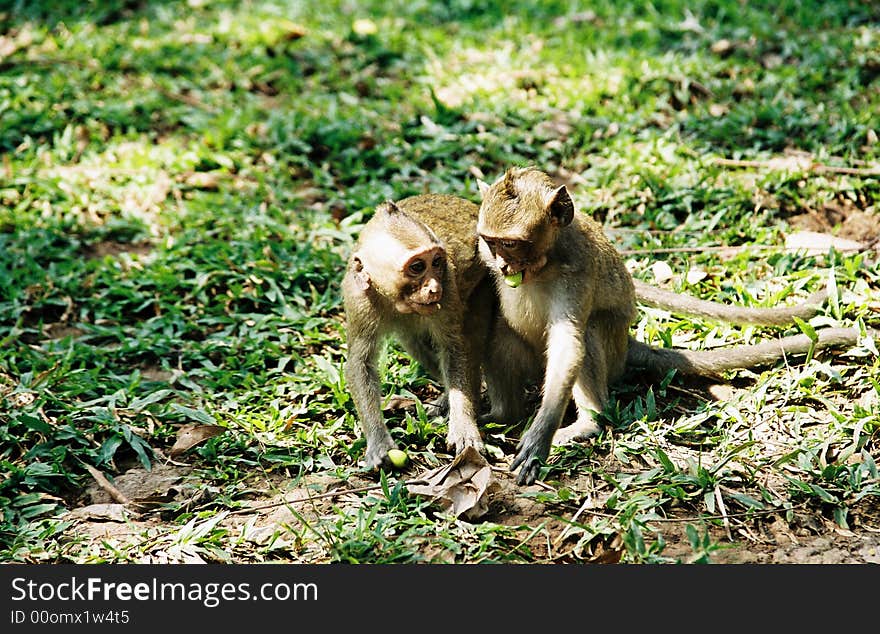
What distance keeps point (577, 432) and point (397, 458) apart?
1.18 metres

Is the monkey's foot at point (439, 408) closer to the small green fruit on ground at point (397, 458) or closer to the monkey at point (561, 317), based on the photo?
the monkey at point (561, 317)

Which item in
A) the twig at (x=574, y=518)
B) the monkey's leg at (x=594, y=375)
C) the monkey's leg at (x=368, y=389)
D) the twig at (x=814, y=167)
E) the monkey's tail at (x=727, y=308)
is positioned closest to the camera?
the twig at (x=574, y=518)

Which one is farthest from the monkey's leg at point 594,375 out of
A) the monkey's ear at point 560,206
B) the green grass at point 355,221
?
the monkey's ear at point 560,206

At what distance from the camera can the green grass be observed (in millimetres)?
5867

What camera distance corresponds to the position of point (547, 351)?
21.0 feet

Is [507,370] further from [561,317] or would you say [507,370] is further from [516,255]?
[516,255]

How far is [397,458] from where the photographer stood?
6121 mm

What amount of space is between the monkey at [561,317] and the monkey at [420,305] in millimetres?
191

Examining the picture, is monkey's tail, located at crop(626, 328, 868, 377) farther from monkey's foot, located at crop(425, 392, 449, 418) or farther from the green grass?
monkey's foot, located at crop(425, 392, 449, 418)

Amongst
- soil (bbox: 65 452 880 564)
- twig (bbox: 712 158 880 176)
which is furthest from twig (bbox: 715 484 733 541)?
twig (bbox: 712 158 880 176)

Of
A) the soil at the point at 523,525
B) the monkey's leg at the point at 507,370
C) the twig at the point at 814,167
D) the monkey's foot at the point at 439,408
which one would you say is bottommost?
the soil at the point at 523,525

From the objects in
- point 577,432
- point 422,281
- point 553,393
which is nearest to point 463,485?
point 553,393

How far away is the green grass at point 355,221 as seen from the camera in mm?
5867

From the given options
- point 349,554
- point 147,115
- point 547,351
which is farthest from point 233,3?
point 349,554
